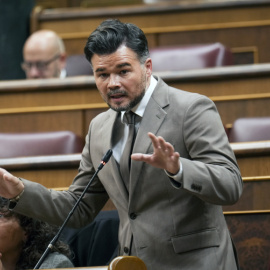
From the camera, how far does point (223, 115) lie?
1.32 meters

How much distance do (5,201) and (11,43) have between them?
1.07 metres

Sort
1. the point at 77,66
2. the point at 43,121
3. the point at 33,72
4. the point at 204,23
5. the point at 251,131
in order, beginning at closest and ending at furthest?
the point at 251,131 → the point at 43,121 → the point at 33,72 → the point at 77,66 → the point at 204,23

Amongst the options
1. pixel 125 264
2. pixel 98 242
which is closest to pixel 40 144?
pixel 98 242

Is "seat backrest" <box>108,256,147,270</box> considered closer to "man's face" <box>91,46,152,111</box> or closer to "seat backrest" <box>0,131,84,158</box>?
"man's face" <box>91,46,152,111</box>

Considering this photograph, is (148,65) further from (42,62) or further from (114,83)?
(42,62)

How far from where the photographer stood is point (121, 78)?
77cm

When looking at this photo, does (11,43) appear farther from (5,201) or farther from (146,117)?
(146,117)

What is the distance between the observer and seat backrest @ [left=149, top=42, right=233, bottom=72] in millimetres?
1621

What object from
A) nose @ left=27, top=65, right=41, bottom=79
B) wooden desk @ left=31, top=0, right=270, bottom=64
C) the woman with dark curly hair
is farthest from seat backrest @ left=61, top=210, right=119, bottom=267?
wooden desk @ left=31, top=0, right=270, bottom=64

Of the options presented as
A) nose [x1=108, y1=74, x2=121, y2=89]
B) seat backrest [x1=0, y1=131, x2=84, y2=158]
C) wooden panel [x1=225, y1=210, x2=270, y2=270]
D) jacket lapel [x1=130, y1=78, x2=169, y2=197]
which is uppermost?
nose [x1=108, y1=74, x2=121, y2=89]

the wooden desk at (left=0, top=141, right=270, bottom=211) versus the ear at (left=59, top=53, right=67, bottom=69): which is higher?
the ear at (left=59, top=53, right=67, bottom=69)

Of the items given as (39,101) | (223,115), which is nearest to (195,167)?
(223,115)

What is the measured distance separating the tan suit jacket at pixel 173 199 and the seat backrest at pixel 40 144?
0.41 m

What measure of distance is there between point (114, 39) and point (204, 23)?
1.11 metres
